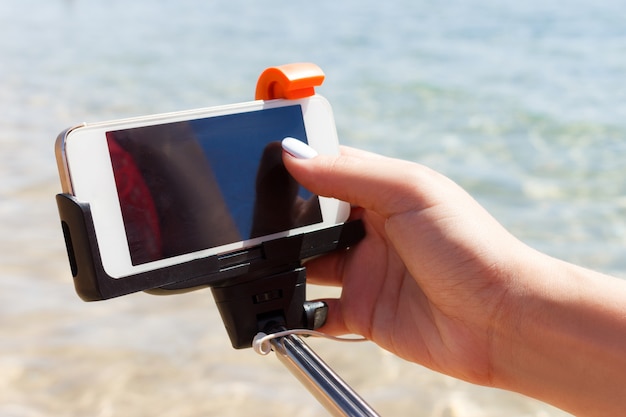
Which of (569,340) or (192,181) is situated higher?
(192,181)

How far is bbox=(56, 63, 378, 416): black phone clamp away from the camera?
0.91 meters

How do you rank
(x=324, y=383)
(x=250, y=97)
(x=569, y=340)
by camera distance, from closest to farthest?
(x=324, y=383)
(x=569, y=340)
(x=250, y=97)

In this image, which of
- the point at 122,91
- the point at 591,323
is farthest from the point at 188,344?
the point at 122,91

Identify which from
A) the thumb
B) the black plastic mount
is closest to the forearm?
the thumb

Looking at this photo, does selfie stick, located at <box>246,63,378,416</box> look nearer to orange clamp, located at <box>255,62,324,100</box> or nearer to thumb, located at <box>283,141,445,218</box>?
orange clamp, located at <box>255,62,324,100</box>

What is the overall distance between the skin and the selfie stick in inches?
4.7

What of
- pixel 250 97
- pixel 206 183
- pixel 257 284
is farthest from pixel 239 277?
pixel 250 97

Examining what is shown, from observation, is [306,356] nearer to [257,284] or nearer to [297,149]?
[257,284]

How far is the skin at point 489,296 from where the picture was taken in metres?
0.97

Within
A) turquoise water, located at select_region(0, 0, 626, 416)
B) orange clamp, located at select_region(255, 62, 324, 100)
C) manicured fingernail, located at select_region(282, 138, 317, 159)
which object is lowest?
turquoise water, located at select_region(0, 0, 626, 416)

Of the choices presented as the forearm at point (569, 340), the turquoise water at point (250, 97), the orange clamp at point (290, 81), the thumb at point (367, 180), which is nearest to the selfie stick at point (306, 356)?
the orange clamp at point (290, 81)

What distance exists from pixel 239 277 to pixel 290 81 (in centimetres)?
31

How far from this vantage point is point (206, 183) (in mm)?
1036

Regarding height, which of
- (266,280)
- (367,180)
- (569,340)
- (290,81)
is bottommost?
(569,340)
